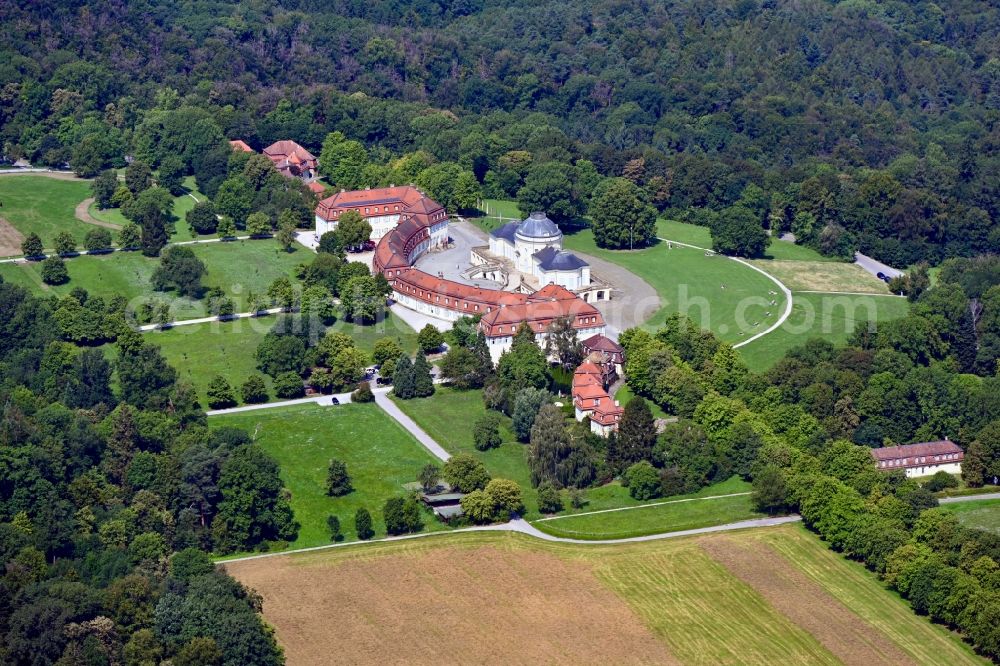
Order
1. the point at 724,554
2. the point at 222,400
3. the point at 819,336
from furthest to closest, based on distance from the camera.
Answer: the point at 819,336 → the point at 222,400 → the point at 724,554

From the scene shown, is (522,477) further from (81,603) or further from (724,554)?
(81,603)

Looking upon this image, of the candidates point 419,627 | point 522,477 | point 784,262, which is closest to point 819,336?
point 784,262

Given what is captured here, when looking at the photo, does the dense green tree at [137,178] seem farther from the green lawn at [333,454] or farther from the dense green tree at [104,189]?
the green lawn at [333,454]

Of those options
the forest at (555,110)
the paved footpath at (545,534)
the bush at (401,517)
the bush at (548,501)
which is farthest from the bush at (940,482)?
the forest at (555,110)

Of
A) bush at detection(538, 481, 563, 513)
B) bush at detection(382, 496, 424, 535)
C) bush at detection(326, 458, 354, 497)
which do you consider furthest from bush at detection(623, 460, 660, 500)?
bush at detection(326, 458, 354, 497)

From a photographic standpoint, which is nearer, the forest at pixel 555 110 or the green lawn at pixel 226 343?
the green lawn at pixel 226 343

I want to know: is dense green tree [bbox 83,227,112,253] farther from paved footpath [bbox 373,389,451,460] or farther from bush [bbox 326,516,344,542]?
bush [bbox 326,516,344,542]
